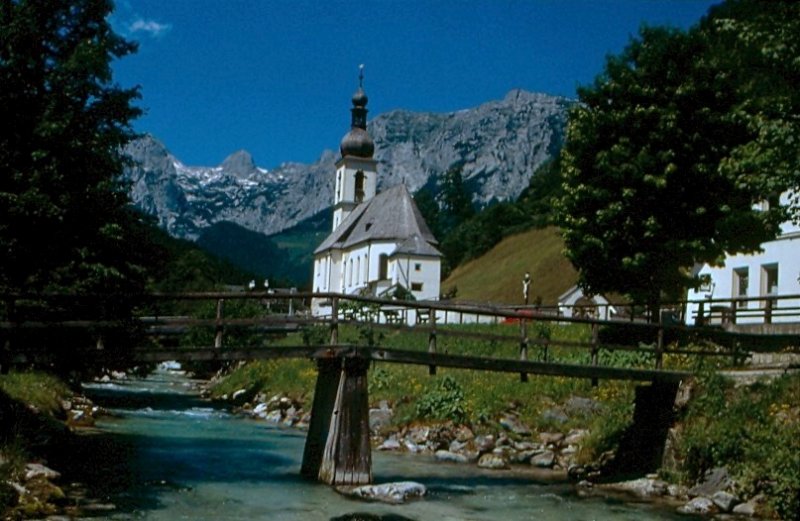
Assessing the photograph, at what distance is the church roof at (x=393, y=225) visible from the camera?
88562 millimetres

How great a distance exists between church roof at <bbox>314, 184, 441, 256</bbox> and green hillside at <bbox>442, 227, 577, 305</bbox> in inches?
429

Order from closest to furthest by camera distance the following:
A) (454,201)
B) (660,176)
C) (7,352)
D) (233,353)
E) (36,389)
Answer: (7,352) → (233,353) → (36,389) → (660,176) → (454,201)

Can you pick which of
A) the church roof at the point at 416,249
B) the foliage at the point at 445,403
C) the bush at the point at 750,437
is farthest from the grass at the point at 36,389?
the church roof at the point at 416,249

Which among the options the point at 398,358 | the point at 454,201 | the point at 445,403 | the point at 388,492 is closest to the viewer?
the point at 388,492

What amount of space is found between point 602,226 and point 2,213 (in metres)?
22.9

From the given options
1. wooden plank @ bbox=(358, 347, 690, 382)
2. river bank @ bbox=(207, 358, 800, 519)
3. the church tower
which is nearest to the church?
the church tower

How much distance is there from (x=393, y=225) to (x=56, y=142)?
248ft

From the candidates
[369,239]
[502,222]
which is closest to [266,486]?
[369,239]

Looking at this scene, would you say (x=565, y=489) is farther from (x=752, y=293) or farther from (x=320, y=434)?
(x=752, y=293)

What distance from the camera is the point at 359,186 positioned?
382ft

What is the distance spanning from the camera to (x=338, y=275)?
4168 inches

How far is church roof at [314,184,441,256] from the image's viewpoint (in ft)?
291

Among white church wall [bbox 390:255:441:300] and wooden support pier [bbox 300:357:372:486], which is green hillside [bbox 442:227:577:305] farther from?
wooden support pier [bbox 300:357:372:486]

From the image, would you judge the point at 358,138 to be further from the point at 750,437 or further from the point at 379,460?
the point at 750,437
